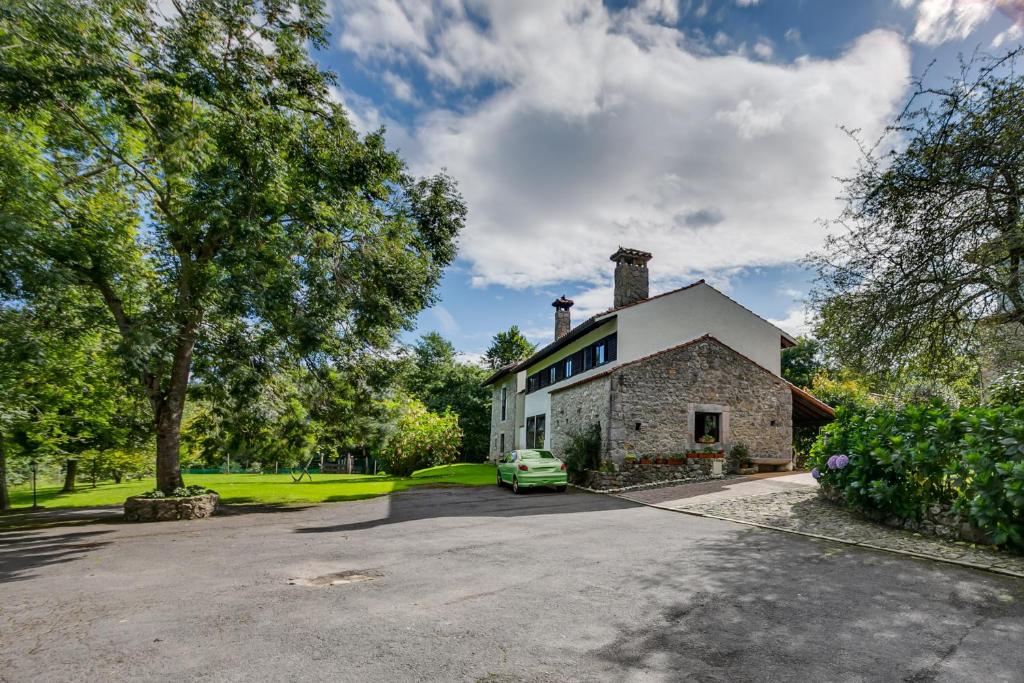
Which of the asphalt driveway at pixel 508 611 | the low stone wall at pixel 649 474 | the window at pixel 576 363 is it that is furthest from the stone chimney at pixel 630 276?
the asphalt driveway at pixel 508 611

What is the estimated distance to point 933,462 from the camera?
855 centimetres

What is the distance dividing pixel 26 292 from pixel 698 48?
14.2 meters

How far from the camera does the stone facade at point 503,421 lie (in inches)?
1393

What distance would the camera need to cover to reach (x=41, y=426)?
15.4m

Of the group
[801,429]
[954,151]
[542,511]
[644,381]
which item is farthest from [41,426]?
[801,429]

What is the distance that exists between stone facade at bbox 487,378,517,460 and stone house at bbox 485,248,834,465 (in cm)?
973

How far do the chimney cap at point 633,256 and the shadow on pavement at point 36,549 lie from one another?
780 inches

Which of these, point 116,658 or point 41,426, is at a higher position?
point 41,426

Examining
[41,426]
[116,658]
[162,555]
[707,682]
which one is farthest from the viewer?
[41,426]

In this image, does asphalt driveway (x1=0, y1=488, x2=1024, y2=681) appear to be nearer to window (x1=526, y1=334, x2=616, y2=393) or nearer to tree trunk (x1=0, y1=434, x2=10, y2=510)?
tree trunk (x1=0, y1=434, x2=10, y2=510)

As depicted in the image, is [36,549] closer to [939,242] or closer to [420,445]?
[939,242]

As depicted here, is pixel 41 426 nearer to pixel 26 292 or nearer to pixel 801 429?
pixel 26 292

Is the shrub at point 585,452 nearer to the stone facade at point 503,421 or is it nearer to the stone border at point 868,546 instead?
the stone border at point 868,546

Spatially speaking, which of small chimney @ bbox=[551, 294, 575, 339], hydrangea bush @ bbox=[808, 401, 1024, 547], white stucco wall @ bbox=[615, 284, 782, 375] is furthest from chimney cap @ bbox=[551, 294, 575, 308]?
hydrangea bush @ bbox=[808, 401, 1024, 547]
